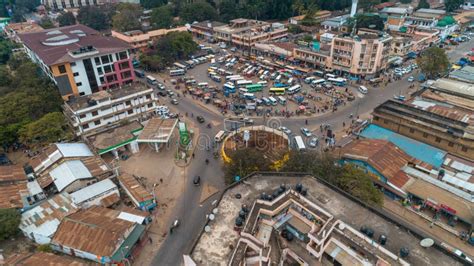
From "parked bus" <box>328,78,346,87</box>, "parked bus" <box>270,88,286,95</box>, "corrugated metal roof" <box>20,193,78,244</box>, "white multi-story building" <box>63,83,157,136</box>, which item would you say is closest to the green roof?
"corrugated metal roof" <box>20,193,78,244</box>

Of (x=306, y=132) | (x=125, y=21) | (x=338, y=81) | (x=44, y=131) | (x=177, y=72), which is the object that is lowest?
(x=306, y=132)

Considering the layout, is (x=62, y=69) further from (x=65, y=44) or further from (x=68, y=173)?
(x=68, y=173)

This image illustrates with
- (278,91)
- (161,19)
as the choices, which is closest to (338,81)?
(278,91)

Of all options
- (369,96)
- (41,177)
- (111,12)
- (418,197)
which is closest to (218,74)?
(369,96)

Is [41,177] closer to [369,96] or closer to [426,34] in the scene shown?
[369,96]

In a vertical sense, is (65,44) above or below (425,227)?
above

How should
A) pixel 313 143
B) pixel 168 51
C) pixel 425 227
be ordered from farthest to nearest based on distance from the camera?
1. pixel 168 51
2. pixel 313 143
3. pixel 425 227

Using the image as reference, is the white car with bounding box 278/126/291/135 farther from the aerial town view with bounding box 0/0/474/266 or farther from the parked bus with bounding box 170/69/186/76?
the parked bus with bounding box 170/69/186/76

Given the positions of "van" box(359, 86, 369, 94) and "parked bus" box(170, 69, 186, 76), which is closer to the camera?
"van" box(359, 86, 369, 94)
